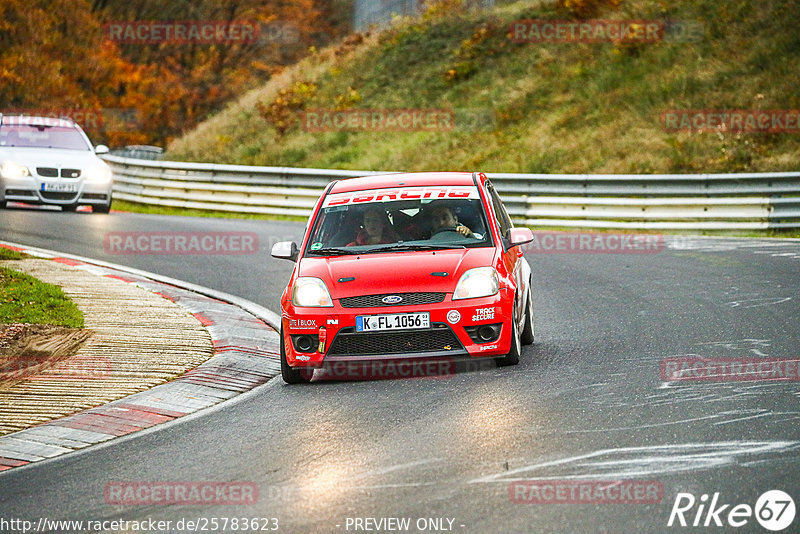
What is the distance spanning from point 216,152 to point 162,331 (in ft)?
83.7

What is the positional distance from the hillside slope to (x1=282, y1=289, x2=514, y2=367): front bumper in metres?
15.7

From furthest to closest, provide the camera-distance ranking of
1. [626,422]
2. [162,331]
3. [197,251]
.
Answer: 1. [197,251]
2. [162,331]
3. [626,422]

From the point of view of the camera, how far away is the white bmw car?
22.0 meters

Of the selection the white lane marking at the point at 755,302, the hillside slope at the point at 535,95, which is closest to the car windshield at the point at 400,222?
the white lane marking at the point at 755,302

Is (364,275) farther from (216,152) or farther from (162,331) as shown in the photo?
(216,152)

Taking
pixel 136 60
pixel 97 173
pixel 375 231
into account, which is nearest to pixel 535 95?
pixel 97 173

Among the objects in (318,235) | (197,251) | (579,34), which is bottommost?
(197,251)

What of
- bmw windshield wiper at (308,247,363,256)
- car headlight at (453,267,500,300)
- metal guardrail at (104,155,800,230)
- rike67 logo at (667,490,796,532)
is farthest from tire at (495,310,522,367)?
metal guardrail at (104,155,800,230)

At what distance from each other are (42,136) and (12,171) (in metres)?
1.44

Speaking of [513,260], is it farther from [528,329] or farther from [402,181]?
[402,181]

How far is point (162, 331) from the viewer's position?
11148mm

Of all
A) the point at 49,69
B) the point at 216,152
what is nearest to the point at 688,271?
the point at 216,152

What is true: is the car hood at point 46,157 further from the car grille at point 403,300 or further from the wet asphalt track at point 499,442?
the car grille at point 403,300

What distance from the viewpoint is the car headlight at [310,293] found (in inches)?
357
